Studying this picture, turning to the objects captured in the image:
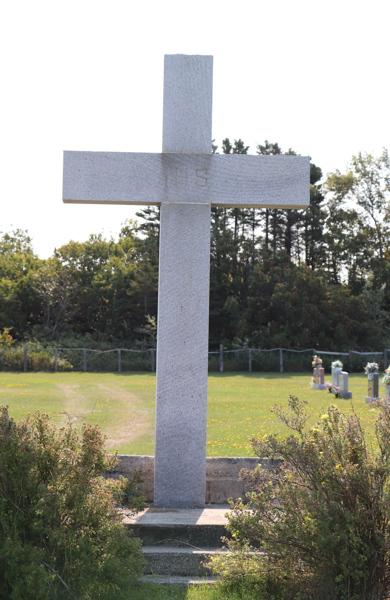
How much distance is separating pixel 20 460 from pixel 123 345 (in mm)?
32684

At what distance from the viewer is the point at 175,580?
394 centimetres

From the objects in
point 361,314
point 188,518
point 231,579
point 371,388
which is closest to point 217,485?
point 188,518

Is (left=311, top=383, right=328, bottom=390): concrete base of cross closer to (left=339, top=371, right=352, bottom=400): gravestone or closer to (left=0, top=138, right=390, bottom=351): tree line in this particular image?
(left=339, top=371, right=352, bottom=400): gravestone

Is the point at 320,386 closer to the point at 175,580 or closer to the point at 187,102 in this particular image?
the point at 187,102

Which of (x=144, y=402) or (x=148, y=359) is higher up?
(x=148, y=359)

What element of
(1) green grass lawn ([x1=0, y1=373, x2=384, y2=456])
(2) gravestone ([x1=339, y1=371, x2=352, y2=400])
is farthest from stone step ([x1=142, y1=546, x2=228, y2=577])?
(2) gravestone ([x1=339, y1=371, x2=352, y2=400])

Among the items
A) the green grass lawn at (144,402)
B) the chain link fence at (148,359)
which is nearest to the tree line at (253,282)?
the chain link fence at (148,359)

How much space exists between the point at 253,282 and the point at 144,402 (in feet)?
67.5

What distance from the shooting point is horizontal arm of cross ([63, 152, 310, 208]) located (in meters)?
5.14

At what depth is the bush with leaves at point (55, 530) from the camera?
3245 millimetres

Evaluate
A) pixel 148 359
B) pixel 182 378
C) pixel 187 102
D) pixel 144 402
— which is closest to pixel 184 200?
pixel 187 102

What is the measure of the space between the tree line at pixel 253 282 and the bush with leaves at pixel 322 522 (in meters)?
30.6

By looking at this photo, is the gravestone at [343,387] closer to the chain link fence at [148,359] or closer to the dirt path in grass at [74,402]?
the dirt path in grass at [74,402]

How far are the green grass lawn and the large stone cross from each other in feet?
5.04
